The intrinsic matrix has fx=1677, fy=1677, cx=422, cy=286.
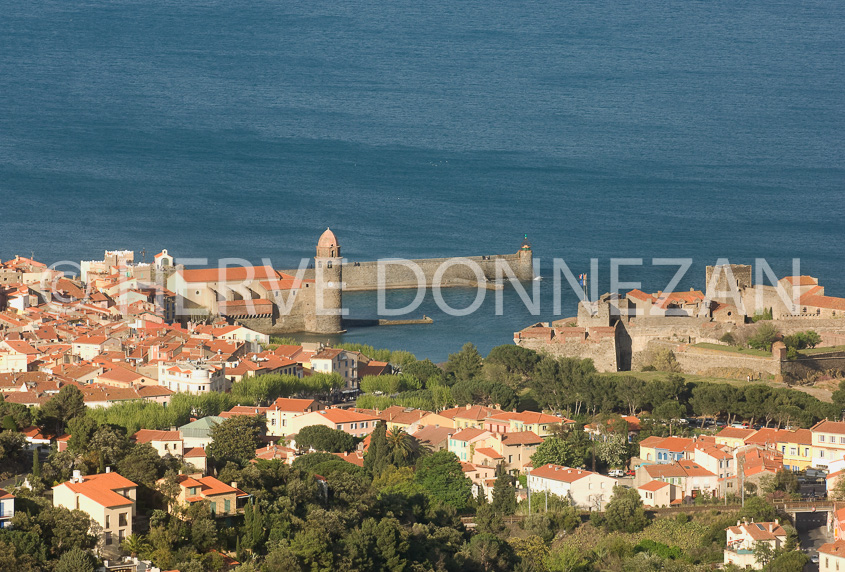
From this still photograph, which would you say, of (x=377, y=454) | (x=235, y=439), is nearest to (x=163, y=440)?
(x=235, y=439)

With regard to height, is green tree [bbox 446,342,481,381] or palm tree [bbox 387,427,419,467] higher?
green tree [bbox 446,342,481,381]

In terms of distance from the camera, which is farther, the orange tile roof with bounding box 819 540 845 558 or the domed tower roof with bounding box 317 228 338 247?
the domed tower roof with bounding box 317 228 338 247

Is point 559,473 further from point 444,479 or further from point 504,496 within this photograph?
point 444,479

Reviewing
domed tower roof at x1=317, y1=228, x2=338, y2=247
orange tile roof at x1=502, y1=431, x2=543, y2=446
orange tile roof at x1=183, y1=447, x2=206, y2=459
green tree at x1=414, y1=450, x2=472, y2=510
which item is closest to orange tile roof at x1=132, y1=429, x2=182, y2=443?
orange tile roof at x1=183, y1=447, x2=206, y2=459

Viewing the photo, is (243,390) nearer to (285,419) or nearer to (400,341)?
(285,419)

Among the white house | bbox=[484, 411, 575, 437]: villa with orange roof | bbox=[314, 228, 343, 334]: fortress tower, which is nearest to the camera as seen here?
bbox=[484, 411, 575, 437]: villa with orange roof

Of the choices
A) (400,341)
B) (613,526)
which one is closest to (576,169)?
(400,341)

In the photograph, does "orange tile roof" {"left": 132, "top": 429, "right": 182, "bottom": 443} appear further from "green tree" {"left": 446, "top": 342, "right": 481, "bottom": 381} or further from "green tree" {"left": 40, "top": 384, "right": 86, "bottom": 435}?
"green tree" {"left": 446, "top": 342, "right": 481, "bottom": 381}
